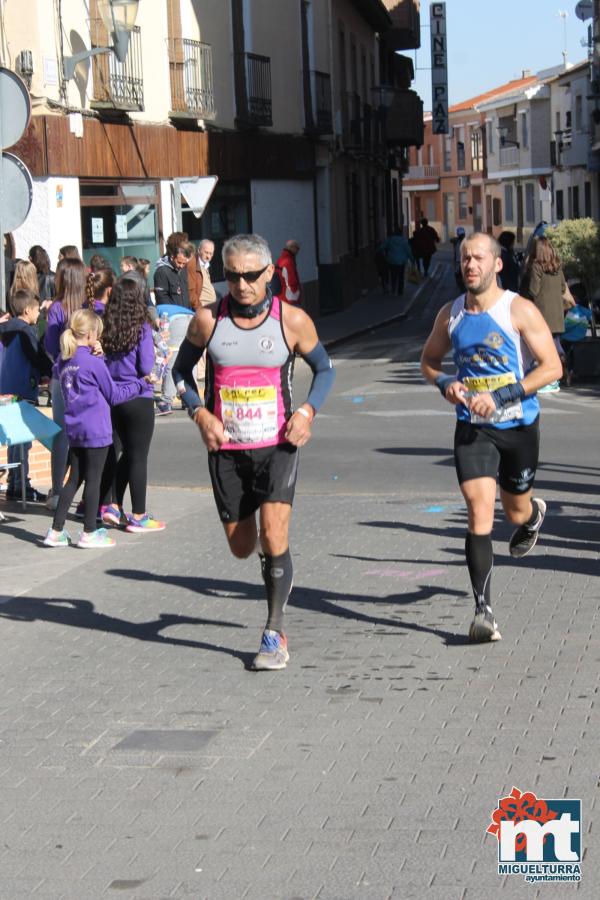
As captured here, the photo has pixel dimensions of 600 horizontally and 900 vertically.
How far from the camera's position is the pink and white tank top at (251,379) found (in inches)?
263

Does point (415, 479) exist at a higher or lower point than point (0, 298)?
lower

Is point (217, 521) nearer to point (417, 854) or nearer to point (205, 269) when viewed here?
point (417, 854)

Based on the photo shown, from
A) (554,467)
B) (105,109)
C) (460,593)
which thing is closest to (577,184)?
(105,109)

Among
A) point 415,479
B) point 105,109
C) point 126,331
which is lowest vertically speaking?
point 415,479

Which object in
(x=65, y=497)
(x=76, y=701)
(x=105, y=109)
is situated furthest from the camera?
(x=105, y=109)

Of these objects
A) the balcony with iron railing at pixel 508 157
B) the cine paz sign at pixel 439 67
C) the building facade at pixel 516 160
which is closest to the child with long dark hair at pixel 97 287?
the building facade at pixel 516 160

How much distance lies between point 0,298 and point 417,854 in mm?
8502

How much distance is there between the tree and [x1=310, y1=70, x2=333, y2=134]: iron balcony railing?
503 inches

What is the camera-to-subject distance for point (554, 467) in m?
12.7

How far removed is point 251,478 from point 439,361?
1.18 meters

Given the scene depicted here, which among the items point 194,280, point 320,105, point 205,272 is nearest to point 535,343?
point 194,280

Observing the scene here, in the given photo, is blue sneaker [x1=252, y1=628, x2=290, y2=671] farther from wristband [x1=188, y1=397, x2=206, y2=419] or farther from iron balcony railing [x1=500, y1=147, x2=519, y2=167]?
iron balcony railing [x1=500, y1=147, x2=519, y2=167]

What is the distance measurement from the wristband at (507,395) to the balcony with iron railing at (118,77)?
643 inches

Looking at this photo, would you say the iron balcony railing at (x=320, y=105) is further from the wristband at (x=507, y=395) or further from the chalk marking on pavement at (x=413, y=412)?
the wristband at (x=507, y=395)
